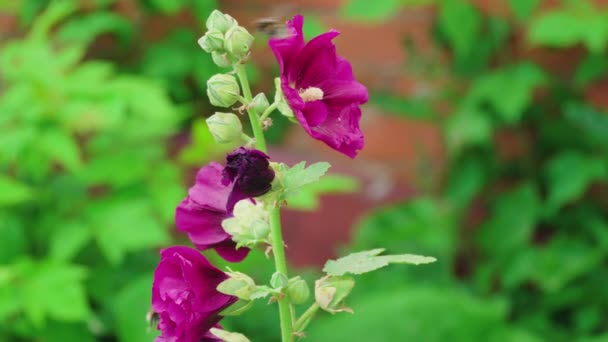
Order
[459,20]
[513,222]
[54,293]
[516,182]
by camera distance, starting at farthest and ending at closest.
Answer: [516,182], [513,222], [459,20], [54,293]

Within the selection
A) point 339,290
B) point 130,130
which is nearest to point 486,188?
point 130,130

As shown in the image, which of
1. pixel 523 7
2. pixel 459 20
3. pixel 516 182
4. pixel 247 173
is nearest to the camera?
pixel 247 173

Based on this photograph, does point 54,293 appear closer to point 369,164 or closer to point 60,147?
point 60,147

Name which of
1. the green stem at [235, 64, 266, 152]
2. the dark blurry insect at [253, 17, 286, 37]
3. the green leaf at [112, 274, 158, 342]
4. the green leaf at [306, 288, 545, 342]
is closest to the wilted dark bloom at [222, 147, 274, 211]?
the green stem at [235, 64, 266, 152]

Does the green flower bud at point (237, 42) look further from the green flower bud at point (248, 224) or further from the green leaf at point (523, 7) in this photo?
the green leaf at point (523, 7)

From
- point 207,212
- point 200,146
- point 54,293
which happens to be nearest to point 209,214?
point 207,212

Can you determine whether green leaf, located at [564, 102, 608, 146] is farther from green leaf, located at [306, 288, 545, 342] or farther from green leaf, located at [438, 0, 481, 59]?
green leaf, located at [306, 288, 545, 342]
